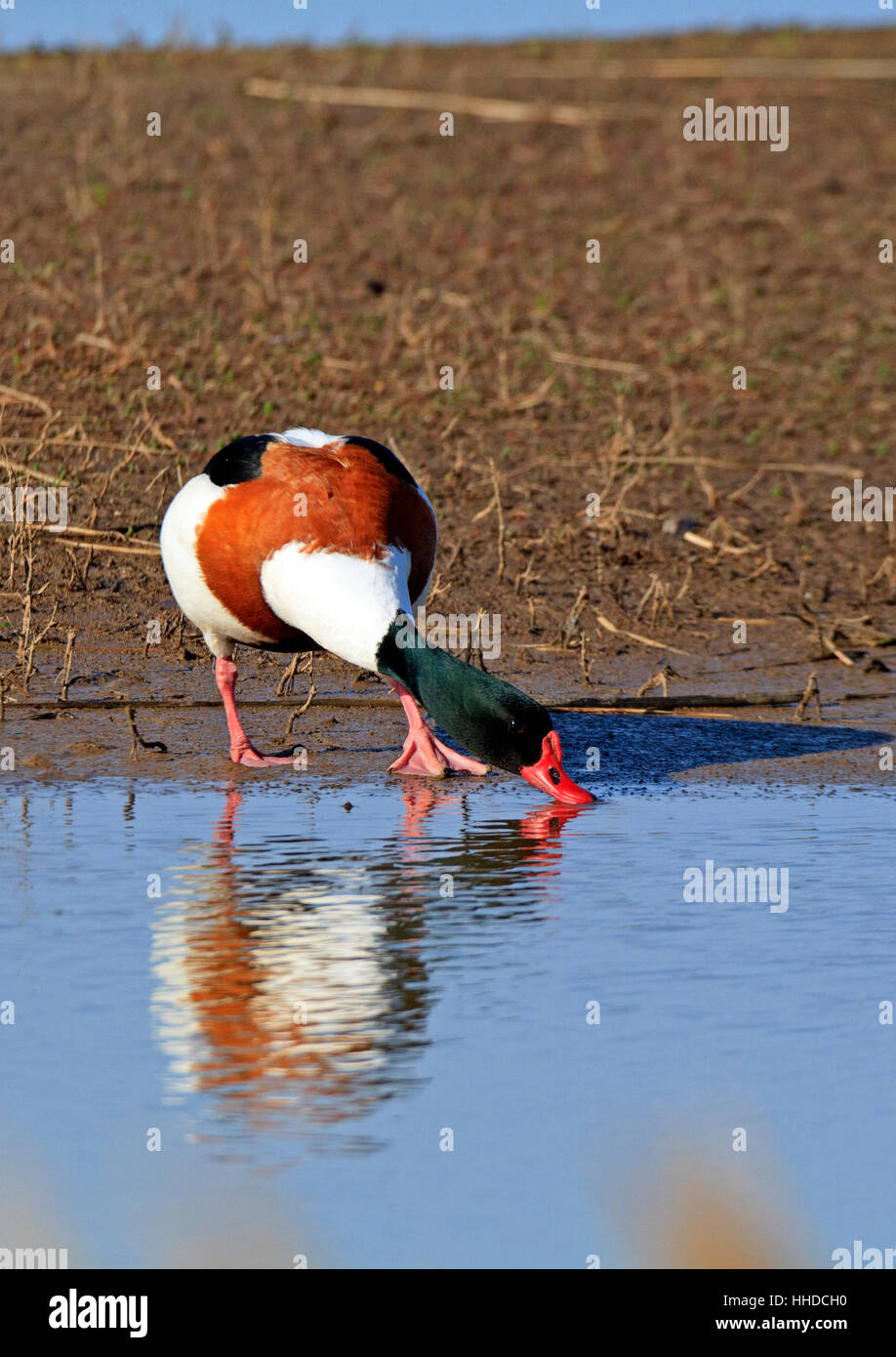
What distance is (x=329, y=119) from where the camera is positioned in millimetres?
19828

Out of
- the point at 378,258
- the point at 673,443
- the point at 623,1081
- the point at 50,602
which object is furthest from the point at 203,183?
the point at 623,1081

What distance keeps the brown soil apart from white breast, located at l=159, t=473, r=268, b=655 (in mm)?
958

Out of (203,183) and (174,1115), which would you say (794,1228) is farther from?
(203,183)

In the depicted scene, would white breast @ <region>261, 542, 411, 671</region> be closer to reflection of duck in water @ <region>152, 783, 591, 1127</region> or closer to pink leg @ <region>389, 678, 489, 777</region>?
reflection of duck in water @ <region>152, 783, 591, 1127</region>

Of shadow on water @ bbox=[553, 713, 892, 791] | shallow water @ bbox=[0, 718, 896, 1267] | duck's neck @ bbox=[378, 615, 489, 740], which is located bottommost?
shallow water @ bbox=[0, 718, 896, 1267]

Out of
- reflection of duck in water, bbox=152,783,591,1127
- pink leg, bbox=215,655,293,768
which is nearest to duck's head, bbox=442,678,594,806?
reflection of duck in water, bbox=152,783,591,1127

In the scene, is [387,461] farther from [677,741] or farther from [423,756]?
[677,741]

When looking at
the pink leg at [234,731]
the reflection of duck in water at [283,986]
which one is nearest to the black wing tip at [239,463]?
the pink leg at [234,731]

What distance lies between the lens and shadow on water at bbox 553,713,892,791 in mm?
8578

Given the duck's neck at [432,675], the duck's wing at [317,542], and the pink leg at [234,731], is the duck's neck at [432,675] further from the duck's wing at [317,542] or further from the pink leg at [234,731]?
the pink leg at [234,731]

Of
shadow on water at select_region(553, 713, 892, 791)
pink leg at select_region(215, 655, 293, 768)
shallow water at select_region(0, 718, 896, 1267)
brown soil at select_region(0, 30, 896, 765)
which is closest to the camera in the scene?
shallow water at select_region(0, 718, 896, 1267)

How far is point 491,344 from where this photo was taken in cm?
1500

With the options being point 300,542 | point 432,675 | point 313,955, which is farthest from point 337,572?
point 313,955

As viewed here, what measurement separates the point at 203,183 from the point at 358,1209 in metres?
14.7
